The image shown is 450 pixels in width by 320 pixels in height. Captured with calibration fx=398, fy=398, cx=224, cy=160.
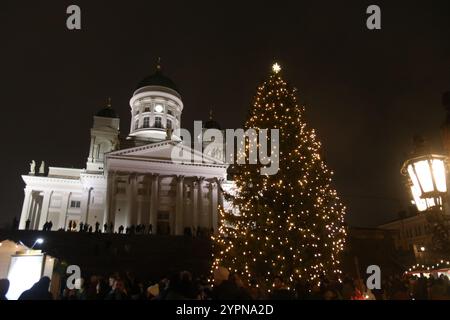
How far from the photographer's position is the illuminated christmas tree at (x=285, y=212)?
48.6ft

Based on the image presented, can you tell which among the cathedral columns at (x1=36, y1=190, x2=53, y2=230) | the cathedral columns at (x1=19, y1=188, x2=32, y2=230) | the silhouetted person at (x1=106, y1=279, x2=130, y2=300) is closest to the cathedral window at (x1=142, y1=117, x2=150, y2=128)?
the cathedral columns at (x1=36, y1=190, x2=53, y2=230)

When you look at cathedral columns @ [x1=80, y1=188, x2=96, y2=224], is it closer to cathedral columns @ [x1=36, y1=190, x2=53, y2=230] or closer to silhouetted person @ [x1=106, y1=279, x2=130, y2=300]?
cathedral columns @ [x1=36, y1=190, x2=53, y2=230]

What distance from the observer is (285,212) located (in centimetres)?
1541

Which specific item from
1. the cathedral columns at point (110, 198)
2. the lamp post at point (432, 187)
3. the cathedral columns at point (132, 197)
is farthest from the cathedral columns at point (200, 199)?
the lamp post at point (432, 187)

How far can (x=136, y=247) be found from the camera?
94.4 feet

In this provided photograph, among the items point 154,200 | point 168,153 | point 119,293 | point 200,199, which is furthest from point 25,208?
point 119,293

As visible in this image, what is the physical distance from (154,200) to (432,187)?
1606 inches

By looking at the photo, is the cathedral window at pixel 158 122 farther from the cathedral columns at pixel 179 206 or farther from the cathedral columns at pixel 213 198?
the cathedral columns at pixel 213 198

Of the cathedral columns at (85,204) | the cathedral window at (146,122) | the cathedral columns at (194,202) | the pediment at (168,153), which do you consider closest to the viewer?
the pediment at (168,153)

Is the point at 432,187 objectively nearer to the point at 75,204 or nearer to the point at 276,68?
the point at 276,68

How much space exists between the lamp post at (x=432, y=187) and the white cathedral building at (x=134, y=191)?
1443 inches

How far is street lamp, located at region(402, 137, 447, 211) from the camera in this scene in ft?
15.3
